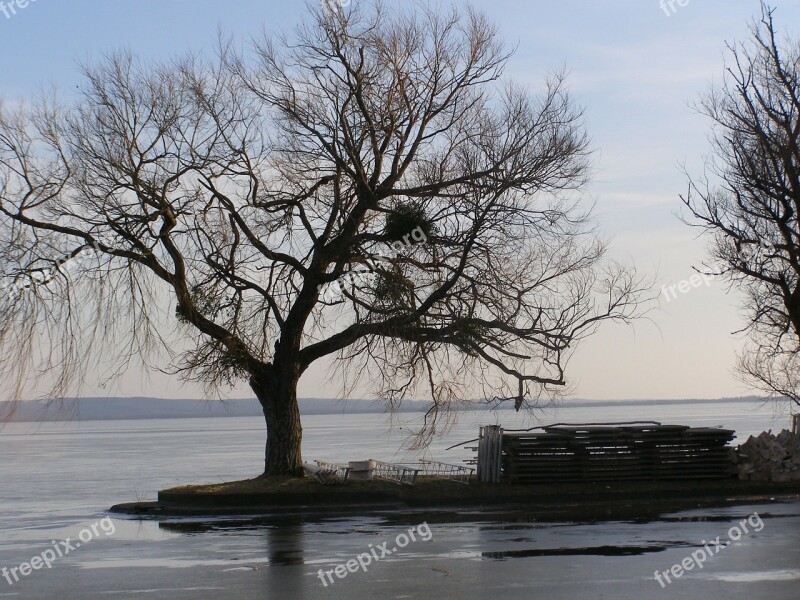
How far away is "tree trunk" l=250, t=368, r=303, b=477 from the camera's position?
2448 cm

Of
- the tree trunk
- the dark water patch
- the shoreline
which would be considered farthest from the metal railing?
the dark water patch

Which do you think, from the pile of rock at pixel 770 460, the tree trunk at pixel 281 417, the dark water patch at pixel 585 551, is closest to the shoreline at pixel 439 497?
the pile of rock at pixel 770 460

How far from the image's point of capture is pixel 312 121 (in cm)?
Answer: 2444

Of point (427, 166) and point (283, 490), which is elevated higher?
point (427, 166)

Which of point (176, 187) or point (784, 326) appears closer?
point (176, 187)

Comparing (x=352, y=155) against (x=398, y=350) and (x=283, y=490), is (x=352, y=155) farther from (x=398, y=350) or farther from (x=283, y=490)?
(x=283, y=490)

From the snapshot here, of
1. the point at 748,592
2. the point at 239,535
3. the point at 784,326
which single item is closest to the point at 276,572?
the point at 239,535

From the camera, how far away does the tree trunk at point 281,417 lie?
24.5 m

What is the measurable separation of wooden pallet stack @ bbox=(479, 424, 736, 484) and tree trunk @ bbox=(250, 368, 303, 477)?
15.8 feet

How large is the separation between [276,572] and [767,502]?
1211 centimetres

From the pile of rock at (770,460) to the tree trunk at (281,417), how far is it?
400 inches

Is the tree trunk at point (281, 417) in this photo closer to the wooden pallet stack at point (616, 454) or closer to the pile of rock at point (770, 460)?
the wooden pallet stack at point (616, 454)

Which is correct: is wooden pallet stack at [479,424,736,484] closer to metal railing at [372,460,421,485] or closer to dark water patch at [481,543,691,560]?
metal railing at [372,460,421,485]

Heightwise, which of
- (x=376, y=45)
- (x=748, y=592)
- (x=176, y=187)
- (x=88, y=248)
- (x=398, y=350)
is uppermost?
(x=376, y=45)
